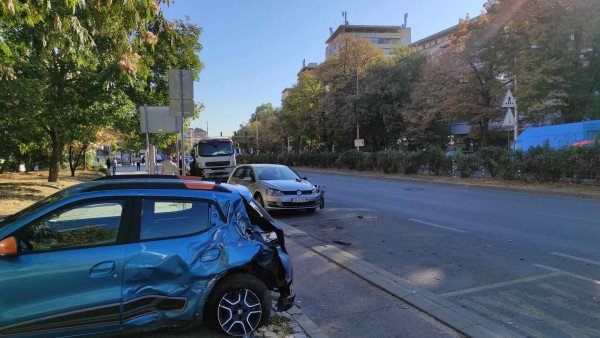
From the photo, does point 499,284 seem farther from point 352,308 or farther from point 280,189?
point 280,189

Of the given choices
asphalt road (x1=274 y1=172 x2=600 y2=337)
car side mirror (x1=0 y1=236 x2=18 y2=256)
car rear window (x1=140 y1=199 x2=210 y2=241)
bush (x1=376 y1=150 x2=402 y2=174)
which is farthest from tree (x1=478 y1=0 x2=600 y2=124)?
car side mirror (x1=0 y1=236 x2=18 y2=256)

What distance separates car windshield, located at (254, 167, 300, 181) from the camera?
12484 mm

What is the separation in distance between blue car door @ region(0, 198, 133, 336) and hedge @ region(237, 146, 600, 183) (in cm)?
1780

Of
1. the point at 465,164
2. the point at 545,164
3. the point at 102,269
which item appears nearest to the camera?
the point at 102,269

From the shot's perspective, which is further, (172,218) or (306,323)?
(306,323)

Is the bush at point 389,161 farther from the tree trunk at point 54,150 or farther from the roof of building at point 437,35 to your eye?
the roof of building at point 437,35

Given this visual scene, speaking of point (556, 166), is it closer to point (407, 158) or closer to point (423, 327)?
point (407, 158)

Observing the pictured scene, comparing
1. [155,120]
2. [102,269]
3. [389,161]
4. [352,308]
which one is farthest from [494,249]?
[389,161]

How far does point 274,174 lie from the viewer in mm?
12711

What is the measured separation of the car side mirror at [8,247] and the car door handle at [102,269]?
1.90 ft

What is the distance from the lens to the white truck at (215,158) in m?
24.5

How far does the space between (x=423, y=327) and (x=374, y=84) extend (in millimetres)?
35220

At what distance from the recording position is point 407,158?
27.0 m

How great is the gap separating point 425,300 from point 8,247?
405 cm
